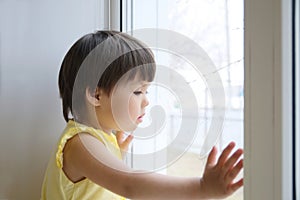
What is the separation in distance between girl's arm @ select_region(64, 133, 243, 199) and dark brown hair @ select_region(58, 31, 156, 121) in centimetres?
14

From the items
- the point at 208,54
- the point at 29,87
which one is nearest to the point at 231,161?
the point at 208,54

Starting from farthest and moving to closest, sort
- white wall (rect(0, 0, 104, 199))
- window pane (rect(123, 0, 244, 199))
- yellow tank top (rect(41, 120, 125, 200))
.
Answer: white wall (rect(0, 0, 104, 199)) < yellow tank top (rect(41, 120, 125, 200)) < window pane (rect(123, 0, 244, 199))

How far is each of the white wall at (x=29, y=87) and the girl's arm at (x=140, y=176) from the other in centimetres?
22

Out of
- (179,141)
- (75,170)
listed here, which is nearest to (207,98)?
(179,141)

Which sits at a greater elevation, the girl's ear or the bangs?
the bangs

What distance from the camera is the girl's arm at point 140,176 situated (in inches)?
25.1

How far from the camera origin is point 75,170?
2.90 ft

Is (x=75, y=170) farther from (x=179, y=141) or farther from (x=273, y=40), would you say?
(x=273, y=40)

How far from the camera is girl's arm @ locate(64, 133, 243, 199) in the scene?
0.64 metres

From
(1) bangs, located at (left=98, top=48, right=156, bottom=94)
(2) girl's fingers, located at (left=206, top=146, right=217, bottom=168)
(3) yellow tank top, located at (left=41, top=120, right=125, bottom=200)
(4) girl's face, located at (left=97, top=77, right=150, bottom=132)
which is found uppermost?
(1) bangs, located at (left=98, top=48, right=156, bottom=94)

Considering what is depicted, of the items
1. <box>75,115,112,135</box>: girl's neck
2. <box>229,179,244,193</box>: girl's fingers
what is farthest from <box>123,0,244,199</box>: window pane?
<box>75,115,112,135</box>: girl's neck

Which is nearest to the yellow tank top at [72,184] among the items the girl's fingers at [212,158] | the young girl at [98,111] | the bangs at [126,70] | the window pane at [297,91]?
the young girl at [98,111]

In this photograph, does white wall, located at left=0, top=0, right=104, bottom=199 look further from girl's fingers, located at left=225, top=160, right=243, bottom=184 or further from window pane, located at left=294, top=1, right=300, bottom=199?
window pane, located at left=294, top=1, right=300, bottom=199

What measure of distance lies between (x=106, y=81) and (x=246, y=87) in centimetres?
41
